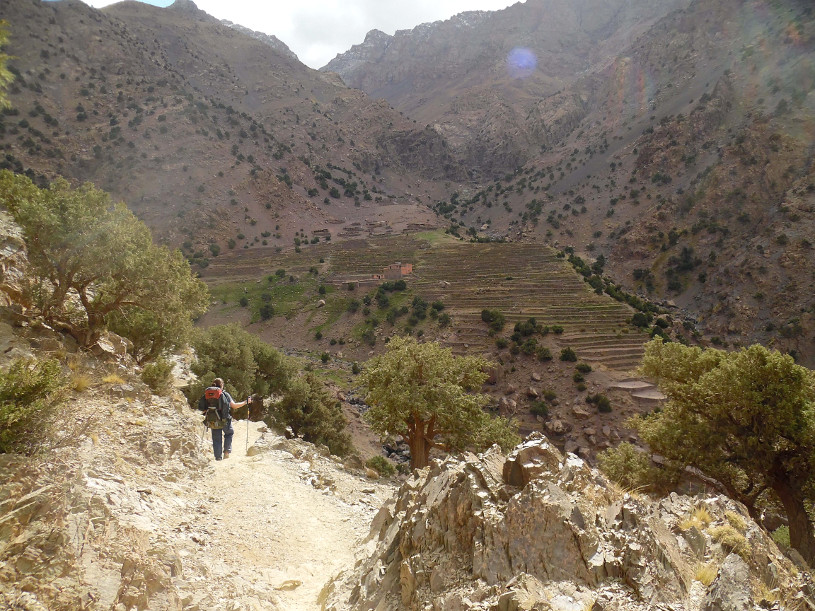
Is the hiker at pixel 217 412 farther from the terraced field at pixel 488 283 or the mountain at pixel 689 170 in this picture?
the mountain at pixel 689 170

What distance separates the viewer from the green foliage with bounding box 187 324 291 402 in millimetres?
20444

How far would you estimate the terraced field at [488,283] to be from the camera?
41188 mm

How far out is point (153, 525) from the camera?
6781 mm

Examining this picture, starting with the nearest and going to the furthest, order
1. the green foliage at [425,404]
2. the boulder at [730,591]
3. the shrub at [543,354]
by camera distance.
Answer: the boulder at [730,591] < the green foliage at [425,404] < the shrub at [543,354]

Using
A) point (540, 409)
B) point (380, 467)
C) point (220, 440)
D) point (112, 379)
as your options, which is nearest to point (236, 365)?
point (380, 467)

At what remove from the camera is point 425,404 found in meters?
16.6

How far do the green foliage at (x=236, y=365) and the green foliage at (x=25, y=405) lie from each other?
11.5 m

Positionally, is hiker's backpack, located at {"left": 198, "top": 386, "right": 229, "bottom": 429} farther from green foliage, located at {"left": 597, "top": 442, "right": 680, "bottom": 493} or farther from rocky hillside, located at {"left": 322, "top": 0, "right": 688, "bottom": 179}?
rocky hillside, located at {"left": 322, "top": 0, "right": 688, "bottom": 179}

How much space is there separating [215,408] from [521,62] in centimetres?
21357

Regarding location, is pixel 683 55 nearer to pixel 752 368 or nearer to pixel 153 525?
pixel 752 368

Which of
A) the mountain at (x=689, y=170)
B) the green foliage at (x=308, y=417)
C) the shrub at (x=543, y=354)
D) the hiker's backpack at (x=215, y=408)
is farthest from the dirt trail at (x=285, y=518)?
the mountain at (x=689, y=170)

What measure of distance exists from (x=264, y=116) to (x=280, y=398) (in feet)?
366

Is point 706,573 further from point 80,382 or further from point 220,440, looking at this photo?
point 80,382

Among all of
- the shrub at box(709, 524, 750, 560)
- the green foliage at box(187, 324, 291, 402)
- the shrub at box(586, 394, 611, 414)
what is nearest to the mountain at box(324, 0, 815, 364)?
the shrub at box(586, 394, 611, 414)
